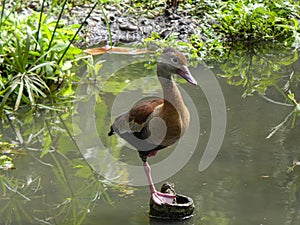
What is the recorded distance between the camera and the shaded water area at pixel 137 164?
4930mm

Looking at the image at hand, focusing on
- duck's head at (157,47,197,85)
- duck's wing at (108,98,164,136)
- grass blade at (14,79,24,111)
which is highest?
duck's head at (157,47,197,85)

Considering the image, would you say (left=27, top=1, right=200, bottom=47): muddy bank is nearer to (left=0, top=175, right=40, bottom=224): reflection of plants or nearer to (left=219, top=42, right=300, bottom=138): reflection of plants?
(left=219, top=42, right=300, bottom=138): reflection of plants

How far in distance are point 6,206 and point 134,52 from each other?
4338mm

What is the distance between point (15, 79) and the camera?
6703 millimetres

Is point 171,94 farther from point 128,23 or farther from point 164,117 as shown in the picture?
point 128,23

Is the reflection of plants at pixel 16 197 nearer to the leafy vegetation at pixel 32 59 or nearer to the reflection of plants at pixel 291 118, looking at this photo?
the leafy vegetation at pixel 32 59

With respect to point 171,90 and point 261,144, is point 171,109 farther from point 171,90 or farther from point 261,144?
point 261,144

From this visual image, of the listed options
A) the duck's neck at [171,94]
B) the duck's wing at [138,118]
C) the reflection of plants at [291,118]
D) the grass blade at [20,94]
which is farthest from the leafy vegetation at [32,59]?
the reflection of plants at [291,118]

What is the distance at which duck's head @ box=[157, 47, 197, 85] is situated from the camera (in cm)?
481

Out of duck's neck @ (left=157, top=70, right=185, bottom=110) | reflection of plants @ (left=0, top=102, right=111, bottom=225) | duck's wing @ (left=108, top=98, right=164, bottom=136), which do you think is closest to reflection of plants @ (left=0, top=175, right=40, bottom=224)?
reflection of plants @ (left=0, top=102, right=111, bottom=225)

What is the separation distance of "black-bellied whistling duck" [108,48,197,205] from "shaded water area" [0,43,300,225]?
46cm

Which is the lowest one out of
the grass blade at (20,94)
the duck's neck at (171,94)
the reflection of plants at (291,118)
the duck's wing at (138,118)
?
the reflection of plants at (291,118)

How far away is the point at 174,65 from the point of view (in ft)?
15.9

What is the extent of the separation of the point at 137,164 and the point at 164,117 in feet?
3.56
